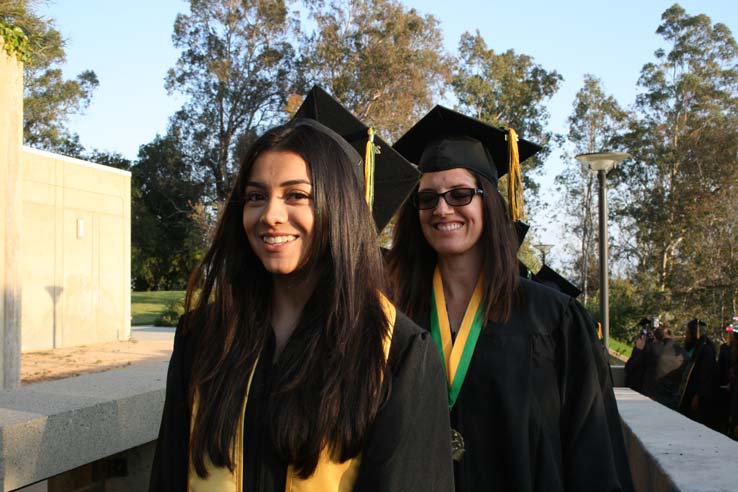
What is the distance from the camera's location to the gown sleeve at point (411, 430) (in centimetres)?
165

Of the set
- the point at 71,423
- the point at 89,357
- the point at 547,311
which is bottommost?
the point at 89,357

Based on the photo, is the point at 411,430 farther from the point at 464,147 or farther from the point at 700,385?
the point at 700,385

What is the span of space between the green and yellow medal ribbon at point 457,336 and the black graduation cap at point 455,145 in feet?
1.59

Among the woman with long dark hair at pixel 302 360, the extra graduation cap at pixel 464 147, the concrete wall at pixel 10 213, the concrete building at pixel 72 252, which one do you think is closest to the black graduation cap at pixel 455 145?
the extra graduation cap at pixel 464 147

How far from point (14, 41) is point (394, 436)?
31.7 feet

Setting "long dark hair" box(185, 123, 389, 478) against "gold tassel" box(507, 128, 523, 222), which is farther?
"gold tassel" box(507, 128, 523, 222)

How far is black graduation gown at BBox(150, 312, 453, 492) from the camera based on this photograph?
1658mm

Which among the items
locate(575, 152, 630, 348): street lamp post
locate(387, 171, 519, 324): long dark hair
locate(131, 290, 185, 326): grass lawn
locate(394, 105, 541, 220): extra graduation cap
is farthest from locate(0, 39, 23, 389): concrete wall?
locate(131, 290, 185, 326): grass lawn

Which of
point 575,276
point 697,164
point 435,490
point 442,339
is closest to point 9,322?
point 442,339

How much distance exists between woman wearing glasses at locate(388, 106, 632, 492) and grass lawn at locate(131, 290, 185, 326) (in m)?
25.1

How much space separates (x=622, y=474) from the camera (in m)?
2.45

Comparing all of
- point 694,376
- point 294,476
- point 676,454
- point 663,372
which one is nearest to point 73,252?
point 663,372

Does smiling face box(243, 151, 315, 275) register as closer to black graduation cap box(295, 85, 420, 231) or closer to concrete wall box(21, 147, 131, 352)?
black graduation cap box(295, 85, 420, 231)

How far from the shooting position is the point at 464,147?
9.87 ft
